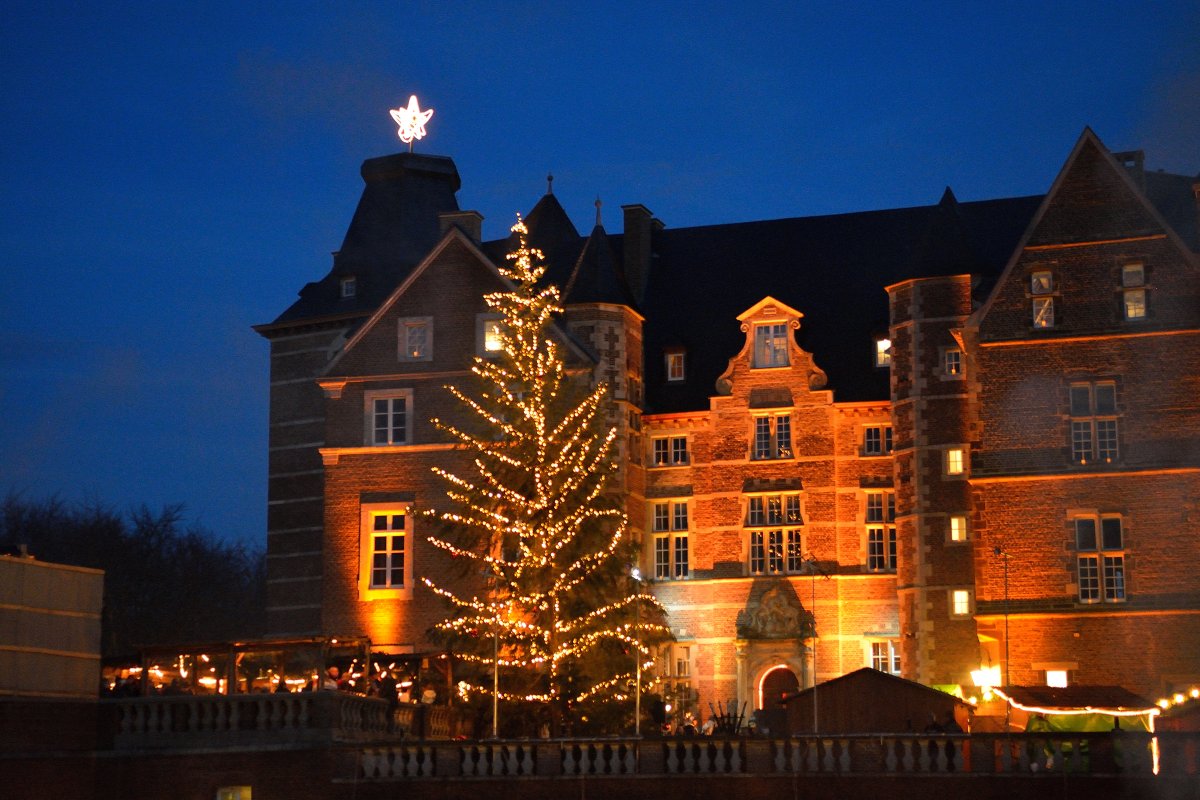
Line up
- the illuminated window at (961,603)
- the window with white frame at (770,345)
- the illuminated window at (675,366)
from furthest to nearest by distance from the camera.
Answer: the illuminated window at (675,366) → the window with white frame at (770,345) → the illuminated window at (961,603)

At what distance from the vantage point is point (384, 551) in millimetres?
→ 48188

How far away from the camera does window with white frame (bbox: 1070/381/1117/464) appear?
41875mm

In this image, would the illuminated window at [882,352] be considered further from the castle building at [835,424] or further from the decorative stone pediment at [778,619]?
the decorative stone pediment at [778,619]

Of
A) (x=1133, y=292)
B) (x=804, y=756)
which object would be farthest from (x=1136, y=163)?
(x=804, y=756)

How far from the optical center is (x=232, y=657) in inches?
1275

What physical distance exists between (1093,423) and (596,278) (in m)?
13.6

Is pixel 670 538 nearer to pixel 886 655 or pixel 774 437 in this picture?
pixel 774 437

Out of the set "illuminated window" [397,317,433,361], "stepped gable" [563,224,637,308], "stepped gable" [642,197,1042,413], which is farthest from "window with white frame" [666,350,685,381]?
"illuminated window" [397,317,433,361]

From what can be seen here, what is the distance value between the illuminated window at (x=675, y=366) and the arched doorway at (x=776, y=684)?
8424 millimetres

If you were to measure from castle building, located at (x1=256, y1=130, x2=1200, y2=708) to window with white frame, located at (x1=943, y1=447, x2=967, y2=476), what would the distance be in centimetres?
7

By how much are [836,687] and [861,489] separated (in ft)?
46.8

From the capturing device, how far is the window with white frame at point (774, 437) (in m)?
49.6

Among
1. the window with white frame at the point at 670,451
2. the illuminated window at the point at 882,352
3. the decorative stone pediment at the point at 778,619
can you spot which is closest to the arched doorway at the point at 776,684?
the decorative stone pediment at the point at 778,619

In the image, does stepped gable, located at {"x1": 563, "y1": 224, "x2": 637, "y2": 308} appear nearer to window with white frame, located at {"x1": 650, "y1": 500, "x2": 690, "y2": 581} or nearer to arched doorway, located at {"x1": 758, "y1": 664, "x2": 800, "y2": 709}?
window with white frame, located at {"x1": 650, "y1": 500, "x2": 690, "y2": 581}
